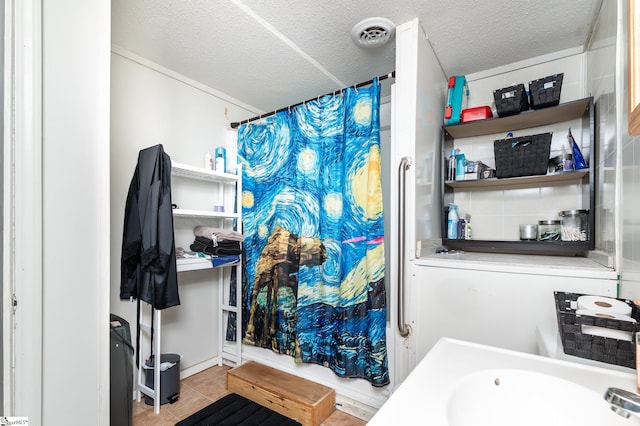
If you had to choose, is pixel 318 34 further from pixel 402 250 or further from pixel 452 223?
pixel 452 223

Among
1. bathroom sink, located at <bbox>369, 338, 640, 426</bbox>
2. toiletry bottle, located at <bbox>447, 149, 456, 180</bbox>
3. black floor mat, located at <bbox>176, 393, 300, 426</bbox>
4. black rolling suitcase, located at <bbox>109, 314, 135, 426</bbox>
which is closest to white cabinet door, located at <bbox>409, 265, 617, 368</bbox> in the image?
bathroom sink, located at <bbox>369, 338, 640, 426</bbox>

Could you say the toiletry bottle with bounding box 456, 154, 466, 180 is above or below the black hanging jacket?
above

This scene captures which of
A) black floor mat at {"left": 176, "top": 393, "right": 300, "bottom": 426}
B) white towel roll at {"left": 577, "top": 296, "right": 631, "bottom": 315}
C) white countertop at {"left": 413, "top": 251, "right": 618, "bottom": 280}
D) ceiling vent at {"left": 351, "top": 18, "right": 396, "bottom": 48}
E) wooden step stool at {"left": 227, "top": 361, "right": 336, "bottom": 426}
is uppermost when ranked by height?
ceiling vent at {"left": 351, "top": 18, "right": 396, "bottom": 48}

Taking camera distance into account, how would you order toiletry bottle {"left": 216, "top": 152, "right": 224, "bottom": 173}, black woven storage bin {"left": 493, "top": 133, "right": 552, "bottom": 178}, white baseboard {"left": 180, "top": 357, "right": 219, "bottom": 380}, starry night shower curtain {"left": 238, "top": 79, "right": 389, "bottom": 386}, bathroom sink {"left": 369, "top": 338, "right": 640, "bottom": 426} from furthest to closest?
toiletry bottle {"left": 216, "top": 152, "right": 224, "bottom": 173}, white baseboard {"left": 180, "top": 357, "right": 219, "bottom": 380}, starry night shower curtain {"left": 238, "top": 79, "right": 389, "bottom": 386}, black woven storage bin {"left": 493, "top": 133, "right": 552, "bottom": 178}, bathroom sink {"left": 369, "top": 338, "right": 640, "bottom": 426}

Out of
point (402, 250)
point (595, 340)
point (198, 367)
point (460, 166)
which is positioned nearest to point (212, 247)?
point (198, 367)

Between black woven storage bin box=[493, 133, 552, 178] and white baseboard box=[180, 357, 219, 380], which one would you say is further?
white baseboard box=[180, 357, 219, 380]

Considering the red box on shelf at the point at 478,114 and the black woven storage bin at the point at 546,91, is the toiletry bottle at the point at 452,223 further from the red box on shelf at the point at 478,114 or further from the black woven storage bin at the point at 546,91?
the black woven storage bin at the point at 546,91

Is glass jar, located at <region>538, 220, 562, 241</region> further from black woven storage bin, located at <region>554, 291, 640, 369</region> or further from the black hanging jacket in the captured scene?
the black hanging jacket

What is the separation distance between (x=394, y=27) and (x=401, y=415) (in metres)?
1.79

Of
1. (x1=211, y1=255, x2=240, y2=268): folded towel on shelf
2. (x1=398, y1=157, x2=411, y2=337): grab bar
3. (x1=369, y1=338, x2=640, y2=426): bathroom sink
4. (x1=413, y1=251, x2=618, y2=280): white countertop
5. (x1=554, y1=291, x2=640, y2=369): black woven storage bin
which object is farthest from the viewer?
(x1=211, y1=255, x2=240, y2=268): folded towel on shelf

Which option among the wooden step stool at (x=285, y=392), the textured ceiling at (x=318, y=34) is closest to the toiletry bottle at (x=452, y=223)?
the textured ceiling at (x=318, y=34)

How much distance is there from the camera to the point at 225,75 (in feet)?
7.16

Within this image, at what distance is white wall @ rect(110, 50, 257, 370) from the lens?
6.16 ft

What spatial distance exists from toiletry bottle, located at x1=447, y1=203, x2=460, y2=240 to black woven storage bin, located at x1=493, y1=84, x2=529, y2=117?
25.4 inches
